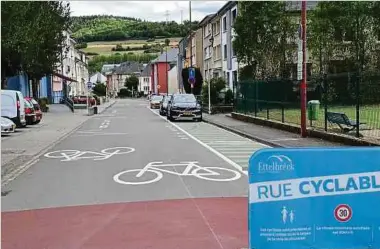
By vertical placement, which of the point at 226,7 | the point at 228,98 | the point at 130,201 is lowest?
the point at 130,201

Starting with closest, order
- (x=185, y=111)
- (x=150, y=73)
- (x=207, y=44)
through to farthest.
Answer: (x=185, y=111), (x=207, y=44), (x=150, y=73)

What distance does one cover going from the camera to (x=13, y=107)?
2888 centimetres

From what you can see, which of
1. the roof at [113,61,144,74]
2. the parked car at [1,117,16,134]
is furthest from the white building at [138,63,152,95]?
the parked car at [1,117,16,134]

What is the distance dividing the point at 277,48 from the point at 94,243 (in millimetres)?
32790

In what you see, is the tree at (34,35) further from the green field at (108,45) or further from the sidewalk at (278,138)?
the green field at (108,45)

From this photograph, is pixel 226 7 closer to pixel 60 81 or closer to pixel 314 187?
pixel 60 81

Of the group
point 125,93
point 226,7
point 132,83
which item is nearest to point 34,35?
point 226,7

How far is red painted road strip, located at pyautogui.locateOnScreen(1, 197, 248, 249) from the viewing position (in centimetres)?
650

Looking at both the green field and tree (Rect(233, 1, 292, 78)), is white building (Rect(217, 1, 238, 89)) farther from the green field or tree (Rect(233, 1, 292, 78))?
the green field

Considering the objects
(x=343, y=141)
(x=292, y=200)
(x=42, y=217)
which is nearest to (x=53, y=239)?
(x=42, y=217)

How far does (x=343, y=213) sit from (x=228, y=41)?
48831 millimetres

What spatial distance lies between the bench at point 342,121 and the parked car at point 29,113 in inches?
732

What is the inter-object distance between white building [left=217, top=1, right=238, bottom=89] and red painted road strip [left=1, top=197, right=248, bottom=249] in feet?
137

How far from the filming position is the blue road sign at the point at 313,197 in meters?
5.14
